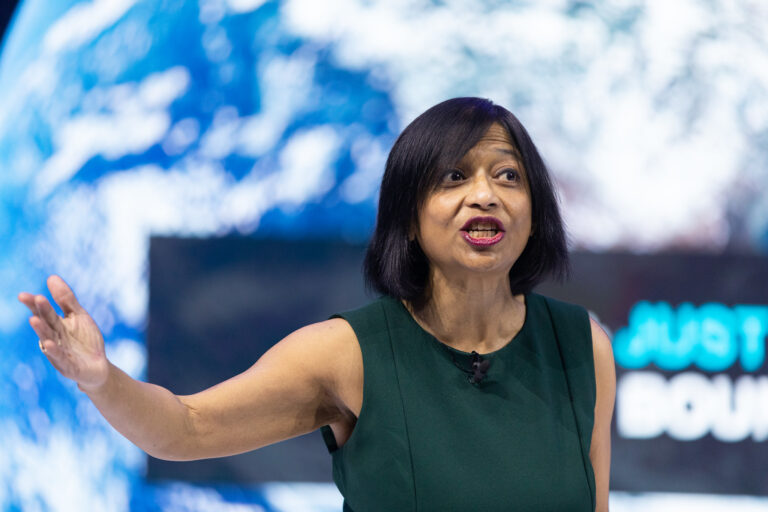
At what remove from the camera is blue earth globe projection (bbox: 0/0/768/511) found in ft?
9.76

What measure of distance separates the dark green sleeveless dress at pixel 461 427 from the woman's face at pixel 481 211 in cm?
17

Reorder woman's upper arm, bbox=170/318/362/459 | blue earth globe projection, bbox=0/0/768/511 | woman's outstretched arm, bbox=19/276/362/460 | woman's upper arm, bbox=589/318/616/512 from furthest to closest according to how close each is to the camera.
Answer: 1. blue earth globe projection, bbox=0/0/768/511
2. woman's upper arm, bbox=589/318/616/512
3. woman's upper arm, bbox=170/318/362/459
4. woman's outstretched arm, bbox=19/276/362/460

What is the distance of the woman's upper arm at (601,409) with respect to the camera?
5.11 ft

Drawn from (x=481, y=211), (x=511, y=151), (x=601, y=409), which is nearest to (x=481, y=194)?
(x=481, y=211)

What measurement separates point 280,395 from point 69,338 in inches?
14.7

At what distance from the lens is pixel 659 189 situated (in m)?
3.12

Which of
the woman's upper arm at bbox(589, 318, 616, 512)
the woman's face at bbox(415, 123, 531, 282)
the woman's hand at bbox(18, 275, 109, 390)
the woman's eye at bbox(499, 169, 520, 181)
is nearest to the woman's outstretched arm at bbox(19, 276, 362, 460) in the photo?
the woman's hand at bbox(18, 275, 109, 390)

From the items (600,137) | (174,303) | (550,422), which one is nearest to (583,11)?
(600,137)

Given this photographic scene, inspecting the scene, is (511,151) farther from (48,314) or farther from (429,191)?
(48,314)

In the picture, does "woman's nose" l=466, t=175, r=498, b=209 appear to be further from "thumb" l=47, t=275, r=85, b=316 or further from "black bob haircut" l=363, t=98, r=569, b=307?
"thumb" l=47, t=275, r=85, b=316

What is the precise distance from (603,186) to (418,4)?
1022mm

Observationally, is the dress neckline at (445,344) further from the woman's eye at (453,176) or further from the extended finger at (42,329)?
the extended finger at (42,329)

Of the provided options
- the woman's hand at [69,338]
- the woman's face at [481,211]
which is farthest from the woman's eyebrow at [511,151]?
the woman's hand at [69,338]

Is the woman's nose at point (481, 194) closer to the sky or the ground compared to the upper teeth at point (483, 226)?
closer to the sky
